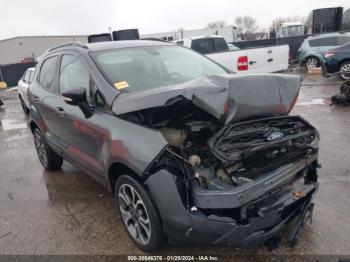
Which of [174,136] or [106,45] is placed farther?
[106,45]

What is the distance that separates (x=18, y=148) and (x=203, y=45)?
7551 mm

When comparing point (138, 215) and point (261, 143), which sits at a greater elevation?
point (261, 143)

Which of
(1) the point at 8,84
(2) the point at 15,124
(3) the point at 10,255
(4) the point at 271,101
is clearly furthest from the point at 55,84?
(1) the point at 8,84

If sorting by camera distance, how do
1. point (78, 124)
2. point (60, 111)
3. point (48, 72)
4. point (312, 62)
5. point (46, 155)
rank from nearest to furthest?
point (78, 124) → point (60, 111) → point (48, 72) → point (46, 155) → point (312, 62)

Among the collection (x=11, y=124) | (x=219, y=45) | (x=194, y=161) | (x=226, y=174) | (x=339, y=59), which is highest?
(x=219, y=45)

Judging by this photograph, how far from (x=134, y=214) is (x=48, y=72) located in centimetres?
268

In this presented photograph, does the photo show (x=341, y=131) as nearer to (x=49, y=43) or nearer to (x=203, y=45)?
(x=203, y=45)

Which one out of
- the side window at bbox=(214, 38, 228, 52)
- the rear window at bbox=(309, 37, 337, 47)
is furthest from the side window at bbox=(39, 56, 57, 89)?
the rear window at bbox=(309, 37, 337, 47)

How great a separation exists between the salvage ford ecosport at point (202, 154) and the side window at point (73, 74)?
4.6 inches

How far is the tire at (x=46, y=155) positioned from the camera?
5.14 meters

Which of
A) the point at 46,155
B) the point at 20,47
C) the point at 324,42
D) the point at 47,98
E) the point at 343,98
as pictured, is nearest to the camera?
the point at 47,98

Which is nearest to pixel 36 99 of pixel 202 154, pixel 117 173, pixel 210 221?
pixel 117 173

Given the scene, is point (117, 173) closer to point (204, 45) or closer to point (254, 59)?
point (254, 59)

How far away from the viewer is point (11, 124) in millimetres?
9891
